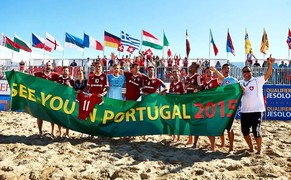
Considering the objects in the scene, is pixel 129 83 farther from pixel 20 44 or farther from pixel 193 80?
pixel 20 44

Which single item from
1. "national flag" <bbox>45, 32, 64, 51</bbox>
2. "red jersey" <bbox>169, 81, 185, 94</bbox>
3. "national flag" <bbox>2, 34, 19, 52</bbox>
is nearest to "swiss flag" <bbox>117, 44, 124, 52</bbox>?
"national flag" <bbox>45, 32, 64, 51</bbox>

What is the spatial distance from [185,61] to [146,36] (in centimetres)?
432

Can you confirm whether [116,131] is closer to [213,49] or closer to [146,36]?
[146,36]

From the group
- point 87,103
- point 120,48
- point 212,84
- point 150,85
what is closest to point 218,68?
point 120,48

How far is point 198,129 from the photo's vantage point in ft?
19.9

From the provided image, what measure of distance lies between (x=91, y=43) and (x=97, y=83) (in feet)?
46.5

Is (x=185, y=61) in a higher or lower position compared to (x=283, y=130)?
higher

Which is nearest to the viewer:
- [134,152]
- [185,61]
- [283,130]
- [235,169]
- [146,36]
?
[235,169]

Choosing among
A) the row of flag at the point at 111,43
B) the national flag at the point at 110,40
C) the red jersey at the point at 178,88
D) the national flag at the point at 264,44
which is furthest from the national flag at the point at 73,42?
the red jersey at the point at 178,88

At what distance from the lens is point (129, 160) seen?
494 centimetres

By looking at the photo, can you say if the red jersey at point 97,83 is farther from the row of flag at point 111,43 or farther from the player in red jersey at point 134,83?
the row of flag at point 111,43

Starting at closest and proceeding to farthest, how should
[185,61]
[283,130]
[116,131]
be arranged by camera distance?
[116,131]
[283,130]
[185,61]

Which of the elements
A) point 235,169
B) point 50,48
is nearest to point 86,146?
point 235,169

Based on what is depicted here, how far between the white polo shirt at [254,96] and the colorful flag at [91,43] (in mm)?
16144
